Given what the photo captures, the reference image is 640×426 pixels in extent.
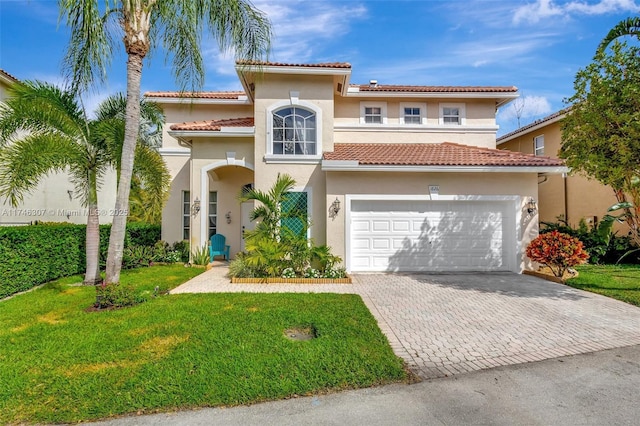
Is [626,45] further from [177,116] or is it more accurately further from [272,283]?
[177,116]

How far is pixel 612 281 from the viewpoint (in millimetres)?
10102

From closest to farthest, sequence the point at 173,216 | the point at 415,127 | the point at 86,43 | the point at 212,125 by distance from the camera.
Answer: the point at 86,43, the point at 212,125, the point at 415,127, the point at 173,216

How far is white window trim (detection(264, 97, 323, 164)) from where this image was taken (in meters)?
12.4

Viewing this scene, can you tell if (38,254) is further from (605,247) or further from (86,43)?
A: (605,247)

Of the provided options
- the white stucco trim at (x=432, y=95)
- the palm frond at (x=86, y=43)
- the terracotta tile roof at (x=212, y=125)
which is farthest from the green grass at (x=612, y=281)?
the palm frond at (x=86, y=43)

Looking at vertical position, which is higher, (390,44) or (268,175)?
(390,44)

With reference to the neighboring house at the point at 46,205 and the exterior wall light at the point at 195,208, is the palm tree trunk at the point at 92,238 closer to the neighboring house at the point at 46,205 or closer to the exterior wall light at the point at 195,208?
the exterior wall light at the point at 195,208

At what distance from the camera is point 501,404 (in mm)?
3760

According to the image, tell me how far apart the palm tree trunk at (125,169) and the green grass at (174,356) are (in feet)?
3.93

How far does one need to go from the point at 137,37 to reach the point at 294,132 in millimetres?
5920

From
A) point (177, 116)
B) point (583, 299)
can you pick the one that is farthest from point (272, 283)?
point (177, 116)

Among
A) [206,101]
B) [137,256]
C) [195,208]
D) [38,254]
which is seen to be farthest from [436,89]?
[38,254]

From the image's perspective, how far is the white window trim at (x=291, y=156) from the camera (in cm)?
1239

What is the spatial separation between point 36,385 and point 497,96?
17708 millimetres
